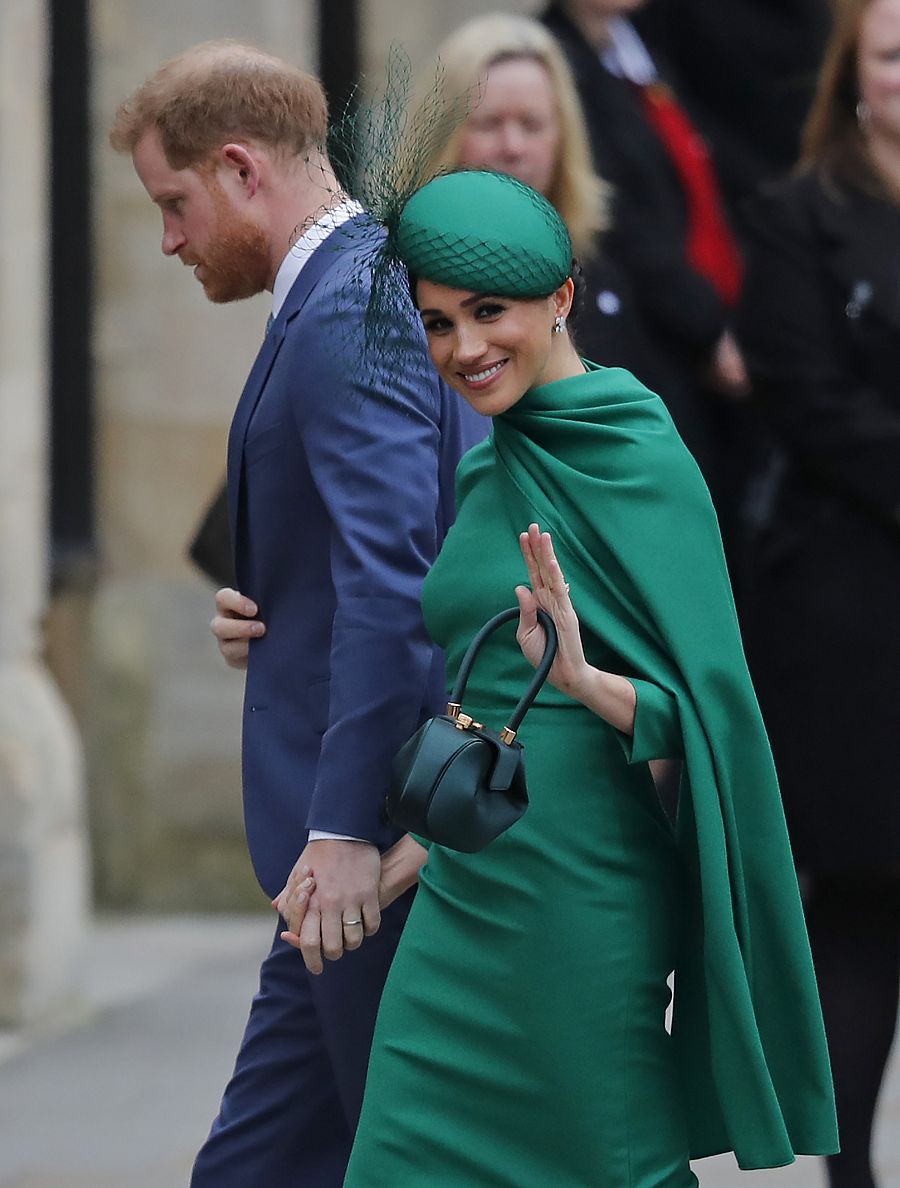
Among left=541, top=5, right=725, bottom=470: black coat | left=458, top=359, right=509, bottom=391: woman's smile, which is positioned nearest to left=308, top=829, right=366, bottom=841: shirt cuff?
left=458, top=359, right=509, bottom=391: woman's smile

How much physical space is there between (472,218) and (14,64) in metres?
3.58

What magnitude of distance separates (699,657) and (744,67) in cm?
525

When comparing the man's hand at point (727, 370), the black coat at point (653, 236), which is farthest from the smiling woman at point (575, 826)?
the man's hand at point (727, 370)

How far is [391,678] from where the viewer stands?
3.25 metres

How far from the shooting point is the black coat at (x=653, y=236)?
18.0ft

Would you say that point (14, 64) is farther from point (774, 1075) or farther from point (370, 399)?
point (774, 1075)

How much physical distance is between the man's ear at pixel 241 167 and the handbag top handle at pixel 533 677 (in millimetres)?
699

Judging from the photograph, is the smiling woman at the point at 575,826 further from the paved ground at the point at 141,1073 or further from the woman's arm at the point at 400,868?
the paved ground at the point at 141,1073

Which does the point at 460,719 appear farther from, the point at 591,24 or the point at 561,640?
the point at 591,24

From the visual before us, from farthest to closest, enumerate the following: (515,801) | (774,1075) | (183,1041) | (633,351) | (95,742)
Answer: (95,742)
(183,1041)
(633,351)
(774,1075)
(515,801)

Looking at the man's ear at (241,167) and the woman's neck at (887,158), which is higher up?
the woman's neck at (887,158)

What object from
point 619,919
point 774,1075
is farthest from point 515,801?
point 774,1075

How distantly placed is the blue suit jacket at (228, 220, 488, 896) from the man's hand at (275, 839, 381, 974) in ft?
0.09

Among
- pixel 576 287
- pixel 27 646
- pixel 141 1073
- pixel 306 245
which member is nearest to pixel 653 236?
pixel 27 646
